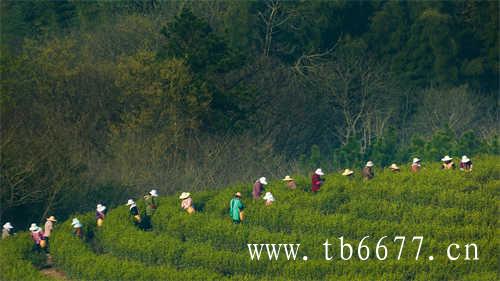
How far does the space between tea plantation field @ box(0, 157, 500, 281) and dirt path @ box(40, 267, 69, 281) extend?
0.67 feet

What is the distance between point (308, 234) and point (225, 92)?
67.4ft

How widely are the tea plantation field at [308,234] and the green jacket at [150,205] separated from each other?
0.23 m

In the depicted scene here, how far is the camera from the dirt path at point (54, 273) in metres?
36.5

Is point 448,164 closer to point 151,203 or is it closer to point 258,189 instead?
point 258,189

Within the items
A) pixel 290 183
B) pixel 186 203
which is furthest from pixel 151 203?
pixel 290 183

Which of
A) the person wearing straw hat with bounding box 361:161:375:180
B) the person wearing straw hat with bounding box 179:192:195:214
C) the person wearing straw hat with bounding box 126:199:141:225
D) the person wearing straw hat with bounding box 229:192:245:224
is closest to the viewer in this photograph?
the person wearing straw hat with bounding box 229:192:245:224

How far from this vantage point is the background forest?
50281 mm

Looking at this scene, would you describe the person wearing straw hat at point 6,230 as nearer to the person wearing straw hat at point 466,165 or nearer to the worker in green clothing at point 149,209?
the worker in green clothing at point 149,209

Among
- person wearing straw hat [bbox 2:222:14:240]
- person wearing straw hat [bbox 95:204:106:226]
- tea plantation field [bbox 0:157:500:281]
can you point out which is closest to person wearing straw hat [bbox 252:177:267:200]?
tea plantation field [bbox 0:157:500:281]

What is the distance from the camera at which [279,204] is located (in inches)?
1598

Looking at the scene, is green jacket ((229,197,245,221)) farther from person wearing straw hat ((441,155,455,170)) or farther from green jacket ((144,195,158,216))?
person wearing straw hat ((441,155,455,170))

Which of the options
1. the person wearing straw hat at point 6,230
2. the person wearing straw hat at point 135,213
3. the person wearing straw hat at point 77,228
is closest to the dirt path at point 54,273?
the person wearing straw hat at point 77,228

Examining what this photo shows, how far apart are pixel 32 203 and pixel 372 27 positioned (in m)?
31.3

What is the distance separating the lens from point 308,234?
37.7m
